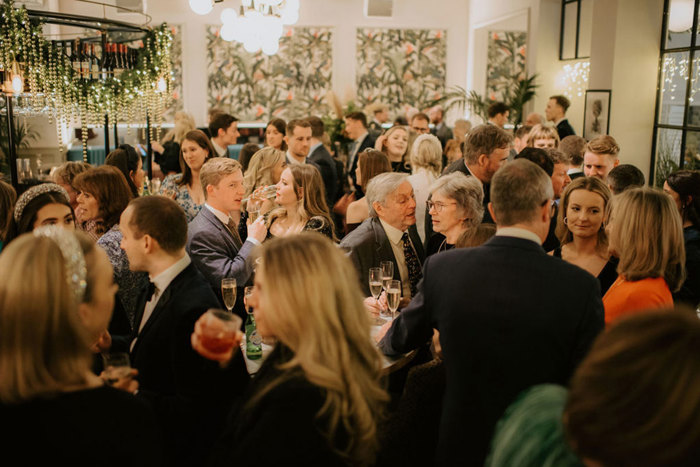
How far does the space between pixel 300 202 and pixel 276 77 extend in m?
9.11

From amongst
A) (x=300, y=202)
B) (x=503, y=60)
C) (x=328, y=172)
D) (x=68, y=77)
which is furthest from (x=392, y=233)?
(x=503, y=60)

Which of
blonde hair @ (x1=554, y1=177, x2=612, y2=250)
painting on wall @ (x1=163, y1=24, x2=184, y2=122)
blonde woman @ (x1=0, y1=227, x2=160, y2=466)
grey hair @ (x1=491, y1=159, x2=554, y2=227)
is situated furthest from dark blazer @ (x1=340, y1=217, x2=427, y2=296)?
painting on wall @ (x1=163, y1=24, x2=184, y2=122)

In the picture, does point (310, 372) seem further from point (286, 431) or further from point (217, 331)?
point (217, 331)

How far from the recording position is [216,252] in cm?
361

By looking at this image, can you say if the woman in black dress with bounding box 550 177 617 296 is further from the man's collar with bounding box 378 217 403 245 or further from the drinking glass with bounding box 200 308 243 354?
the drinking glass with bounding box 200 308 243 354

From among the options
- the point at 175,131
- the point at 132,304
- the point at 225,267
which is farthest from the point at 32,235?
the point at 175,131

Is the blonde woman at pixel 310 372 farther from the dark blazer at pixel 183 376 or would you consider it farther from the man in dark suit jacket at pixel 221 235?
the man in dark suit jacket at pixel 221 235

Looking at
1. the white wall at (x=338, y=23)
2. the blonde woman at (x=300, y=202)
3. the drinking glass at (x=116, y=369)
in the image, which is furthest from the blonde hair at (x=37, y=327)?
the white wall at (x=338, y=23)

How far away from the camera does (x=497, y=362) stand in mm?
1970

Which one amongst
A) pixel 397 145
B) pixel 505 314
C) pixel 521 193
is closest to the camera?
pixel 505 314

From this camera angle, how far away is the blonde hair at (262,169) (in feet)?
17.2

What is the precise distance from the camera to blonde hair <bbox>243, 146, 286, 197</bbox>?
523cm

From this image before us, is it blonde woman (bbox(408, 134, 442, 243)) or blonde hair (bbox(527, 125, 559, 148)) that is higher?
blonde hair (bbox(527, 125, 559, 148))

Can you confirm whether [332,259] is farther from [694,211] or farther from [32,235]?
[694,211]
